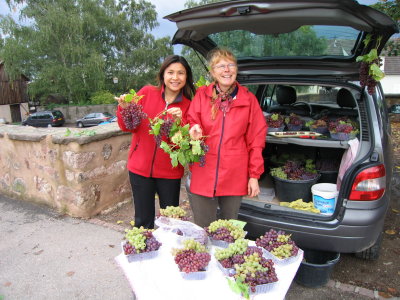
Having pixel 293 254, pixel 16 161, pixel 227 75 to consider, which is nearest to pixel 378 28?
pixel 227 75

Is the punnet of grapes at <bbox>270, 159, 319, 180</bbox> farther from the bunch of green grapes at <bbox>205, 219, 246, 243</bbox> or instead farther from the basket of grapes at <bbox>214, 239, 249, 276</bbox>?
the basket of grapes at <bbox>214, 239, 249, 276</bbox>

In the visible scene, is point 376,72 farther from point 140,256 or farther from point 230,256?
point 140,256

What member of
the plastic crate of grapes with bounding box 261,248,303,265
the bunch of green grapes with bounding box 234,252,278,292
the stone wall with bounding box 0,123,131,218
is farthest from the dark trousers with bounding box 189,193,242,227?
the stone wall with bounding box 0,123,131,218

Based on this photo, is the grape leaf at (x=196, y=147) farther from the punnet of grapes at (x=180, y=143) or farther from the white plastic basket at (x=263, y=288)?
the white plastic basket at (x=263, y=288)

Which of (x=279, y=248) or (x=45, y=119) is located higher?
(x=279, y=248)

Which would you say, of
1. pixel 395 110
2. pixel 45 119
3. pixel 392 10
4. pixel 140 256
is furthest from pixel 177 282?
pixel 45 119

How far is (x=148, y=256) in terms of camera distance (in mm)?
1664

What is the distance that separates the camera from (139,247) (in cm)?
162

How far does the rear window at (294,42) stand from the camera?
293 cm

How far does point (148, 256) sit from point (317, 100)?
3993 millimetres

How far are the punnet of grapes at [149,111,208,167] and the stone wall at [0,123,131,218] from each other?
1937mm

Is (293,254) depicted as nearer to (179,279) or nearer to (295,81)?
(179,279)

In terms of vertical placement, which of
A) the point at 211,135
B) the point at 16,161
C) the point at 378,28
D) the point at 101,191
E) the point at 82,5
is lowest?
the point at 101,191

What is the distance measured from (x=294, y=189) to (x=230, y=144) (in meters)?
1.40
